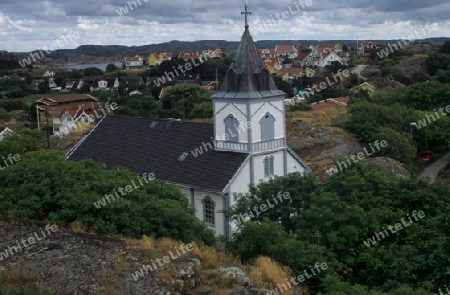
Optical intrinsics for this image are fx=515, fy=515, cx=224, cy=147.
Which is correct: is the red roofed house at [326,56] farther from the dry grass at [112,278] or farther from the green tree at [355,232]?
the dry grass at [112,278]

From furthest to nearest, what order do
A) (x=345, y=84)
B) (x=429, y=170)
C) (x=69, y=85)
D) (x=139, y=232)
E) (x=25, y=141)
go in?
(x=69, y=85), (x=345, y=84), (x=429, y=170), (x=25, y=141), (x=139, y=232)

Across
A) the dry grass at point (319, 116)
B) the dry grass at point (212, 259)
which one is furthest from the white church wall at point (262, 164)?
the dry grass at point (319, 116)

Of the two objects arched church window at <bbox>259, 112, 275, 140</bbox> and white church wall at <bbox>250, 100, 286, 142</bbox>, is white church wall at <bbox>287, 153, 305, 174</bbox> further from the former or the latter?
arched church window at <bbox>259, 112, 275, 140</bbox>

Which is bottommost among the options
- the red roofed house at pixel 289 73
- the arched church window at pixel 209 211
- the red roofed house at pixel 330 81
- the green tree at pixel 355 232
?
the arched church window at pixel 209 211

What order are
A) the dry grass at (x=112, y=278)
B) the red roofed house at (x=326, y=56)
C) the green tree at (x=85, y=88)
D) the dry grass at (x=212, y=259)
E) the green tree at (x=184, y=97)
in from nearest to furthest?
the dry grass at (x=112, y=278), the dry grass at (x=212, y=259), the green tree at (x=184, y=97), the green tree at (x=85, y=88), the red roofed house at (x=326, y=56)

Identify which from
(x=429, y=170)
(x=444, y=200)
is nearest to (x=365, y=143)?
(x=429, y=170)

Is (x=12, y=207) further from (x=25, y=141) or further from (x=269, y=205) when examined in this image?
(x=25, y=141)
